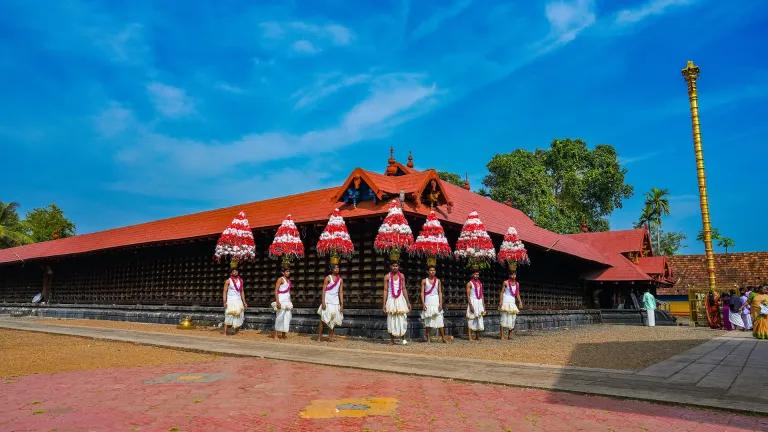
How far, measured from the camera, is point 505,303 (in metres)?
15.3

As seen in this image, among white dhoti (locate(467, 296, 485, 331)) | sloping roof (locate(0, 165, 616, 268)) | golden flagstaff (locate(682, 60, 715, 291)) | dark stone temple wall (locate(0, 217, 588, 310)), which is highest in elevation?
golden flagstaff (locate(682, 60, 715, 291))

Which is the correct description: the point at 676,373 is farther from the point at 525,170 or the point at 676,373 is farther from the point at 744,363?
the point at 525,170

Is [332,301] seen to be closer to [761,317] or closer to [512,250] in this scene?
[512,250]

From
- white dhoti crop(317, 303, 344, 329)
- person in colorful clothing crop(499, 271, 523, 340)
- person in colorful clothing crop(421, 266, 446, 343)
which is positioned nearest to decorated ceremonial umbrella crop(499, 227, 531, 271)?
person in colorful clothing crop(499, 271, 523, 340)

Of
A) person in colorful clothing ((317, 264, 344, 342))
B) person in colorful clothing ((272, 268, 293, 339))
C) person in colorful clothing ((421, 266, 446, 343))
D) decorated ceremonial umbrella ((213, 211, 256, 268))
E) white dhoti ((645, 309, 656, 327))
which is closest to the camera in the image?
person in colorful clothing ((421, 266, 446, 343))

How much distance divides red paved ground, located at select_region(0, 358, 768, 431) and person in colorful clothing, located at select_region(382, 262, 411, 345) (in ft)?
16.7

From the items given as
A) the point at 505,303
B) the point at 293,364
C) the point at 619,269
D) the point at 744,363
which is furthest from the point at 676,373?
the point at 619,269

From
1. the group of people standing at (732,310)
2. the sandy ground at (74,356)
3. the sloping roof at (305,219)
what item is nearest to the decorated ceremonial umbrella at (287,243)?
the sloping roof at (305,219)

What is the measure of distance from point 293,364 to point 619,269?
24389 mm

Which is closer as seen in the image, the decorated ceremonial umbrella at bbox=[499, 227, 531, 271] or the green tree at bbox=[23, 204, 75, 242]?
the decorated ceremonial umbrella at bbox=[499, 227, 531, 271]

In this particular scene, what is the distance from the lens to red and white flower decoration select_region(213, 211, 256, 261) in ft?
52.3

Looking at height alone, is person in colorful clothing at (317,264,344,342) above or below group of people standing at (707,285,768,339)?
above

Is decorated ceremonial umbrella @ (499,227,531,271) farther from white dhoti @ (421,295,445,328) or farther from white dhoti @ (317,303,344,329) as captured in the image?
white dhoti @ (317,303,344,329)

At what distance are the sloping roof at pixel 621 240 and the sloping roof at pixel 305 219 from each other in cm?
246
